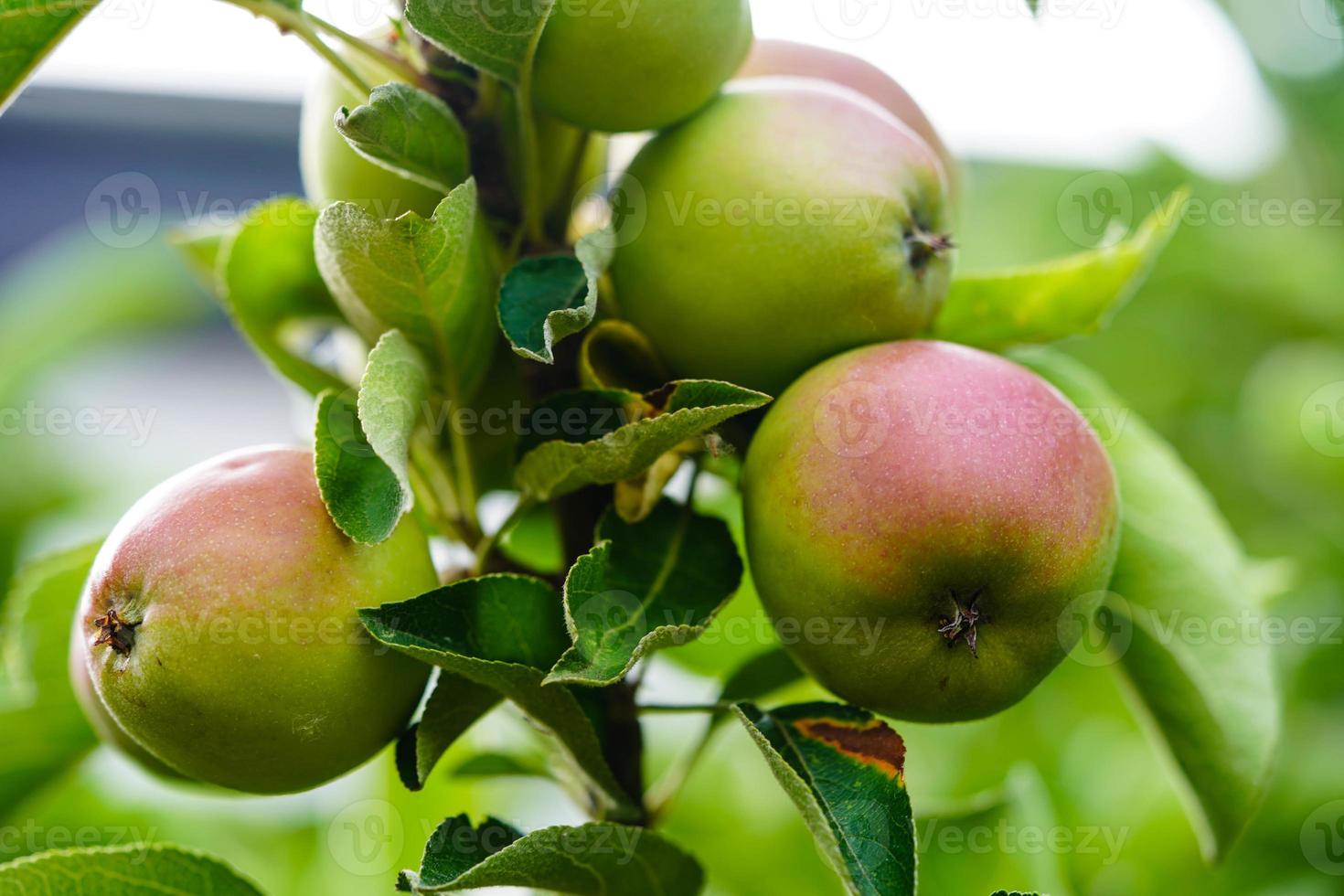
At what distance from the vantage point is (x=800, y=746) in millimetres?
746

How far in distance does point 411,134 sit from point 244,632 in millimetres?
286

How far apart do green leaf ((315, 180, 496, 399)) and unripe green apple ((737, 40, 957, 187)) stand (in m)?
0.24

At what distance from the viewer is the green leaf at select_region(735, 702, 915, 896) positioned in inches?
24.6
